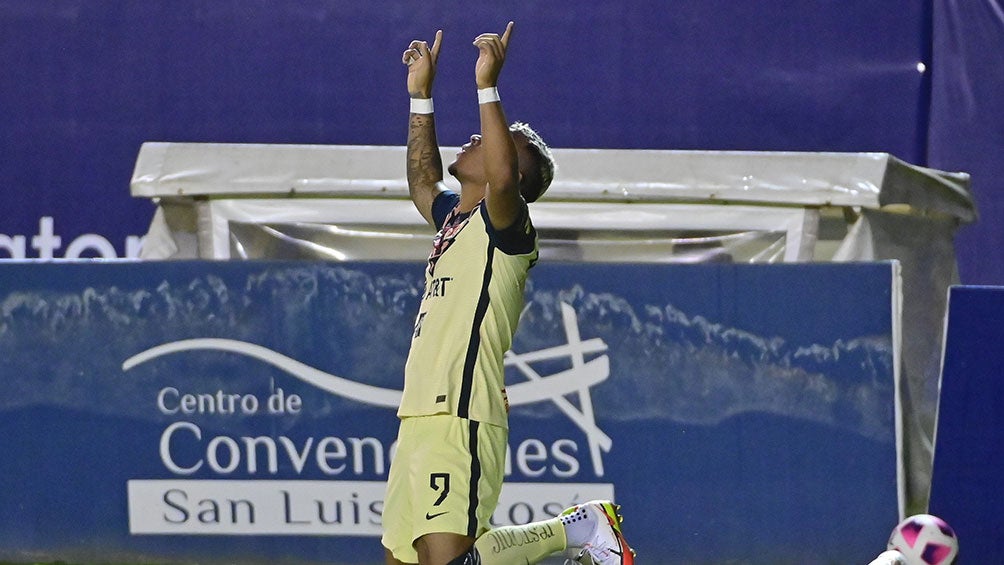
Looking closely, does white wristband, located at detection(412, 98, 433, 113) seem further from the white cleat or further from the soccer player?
the white cleat

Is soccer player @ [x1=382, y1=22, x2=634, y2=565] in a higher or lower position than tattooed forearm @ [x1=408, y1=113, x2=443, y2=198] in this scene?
lower

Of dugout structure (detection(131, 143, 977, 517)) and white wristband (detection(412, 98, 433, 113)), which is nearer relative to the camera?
white wristband (detection(412, 98, 433, 113))

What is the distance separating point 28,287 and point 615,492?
3184mm

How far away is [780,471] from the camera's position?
676 cm

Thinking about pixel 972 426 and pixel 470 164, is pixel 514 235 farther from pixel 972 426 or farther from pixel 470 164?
pixel 972 426

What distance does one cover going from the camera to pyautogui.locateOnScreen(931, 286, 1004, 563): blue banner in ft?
21.9

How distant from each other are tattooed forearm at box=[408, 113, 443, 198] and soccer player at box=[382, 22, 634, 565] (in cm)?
44

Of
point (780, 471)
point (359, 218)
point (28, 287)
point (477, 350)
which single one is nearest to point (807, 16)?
point (359, 218)

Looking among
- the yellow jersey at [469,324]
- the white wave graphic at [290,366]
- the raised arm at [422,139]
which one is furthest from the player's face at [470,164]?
the white wave graphic at [290,366]

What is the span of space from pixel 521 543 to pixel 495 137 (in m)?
1.53

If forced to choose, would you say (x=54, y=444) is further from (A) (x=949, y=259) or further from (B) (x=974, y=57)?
(B) (x=974, y=57)

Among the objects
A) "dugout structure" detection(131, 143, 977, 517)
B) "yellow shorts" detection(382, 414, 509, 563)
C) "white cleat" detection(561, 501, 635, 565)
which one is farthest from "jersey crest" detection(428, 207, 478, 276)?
"dugout structure" detection(131, 143, 977, 517)

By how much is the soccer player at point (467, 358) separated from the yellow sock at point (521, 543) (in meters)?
0.03

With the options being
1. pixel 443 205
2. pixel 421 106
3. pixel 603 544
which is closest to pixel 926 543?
pixel 603 544
